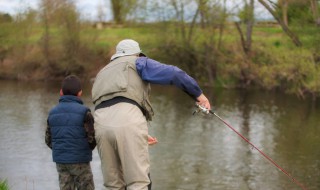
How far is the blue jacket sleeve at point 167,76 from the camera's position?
15.7 ft

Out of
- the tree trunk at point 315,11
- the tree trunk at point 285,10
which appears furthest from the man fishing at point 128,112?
the tree trunk at point 285,10

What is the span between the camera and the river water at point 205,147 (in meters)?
10.3

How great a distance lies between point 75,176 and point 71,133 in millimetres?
422

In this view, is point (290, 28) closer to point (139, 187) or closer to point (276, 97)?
point (276, 97)

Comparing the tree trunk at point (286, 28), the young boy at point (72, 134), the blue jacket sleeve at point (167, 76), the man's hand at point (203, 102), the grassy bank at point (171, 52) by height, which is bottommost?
the grassy bank at point (171, 52)

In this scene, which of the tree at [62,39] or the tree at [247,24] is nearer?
the tree at [247,24]

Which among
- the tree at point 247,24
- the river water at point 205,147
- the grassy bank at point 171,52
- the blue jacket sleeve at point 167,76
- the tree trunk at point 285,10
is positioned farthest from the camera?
the tree trunk at point 285,10

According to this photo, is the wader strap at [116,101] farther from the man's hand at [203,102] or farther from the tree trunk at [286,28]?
the tree trunk at [286,28]

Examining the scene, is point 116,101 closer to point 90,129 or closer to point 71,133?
point 90,129

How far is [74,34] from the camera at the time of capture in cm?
3844

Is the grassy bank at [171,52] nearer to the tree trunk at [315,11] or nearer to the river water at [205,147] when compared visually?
the tree trunk at [315,11]

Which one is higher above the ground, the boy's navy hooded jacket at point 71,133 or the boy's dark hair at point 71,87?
the boy's dark hair at point 71,87

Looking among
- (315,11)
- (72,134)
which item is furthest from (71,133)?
(315,11)

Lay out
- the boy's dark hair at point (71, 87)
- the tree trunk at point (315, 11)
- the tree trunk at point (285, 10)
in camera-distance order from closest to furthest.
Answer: the boy's dark hair at point (71, 87)
the tree trunk at point (315, 11)
the tree trunk at point (285, 10)
